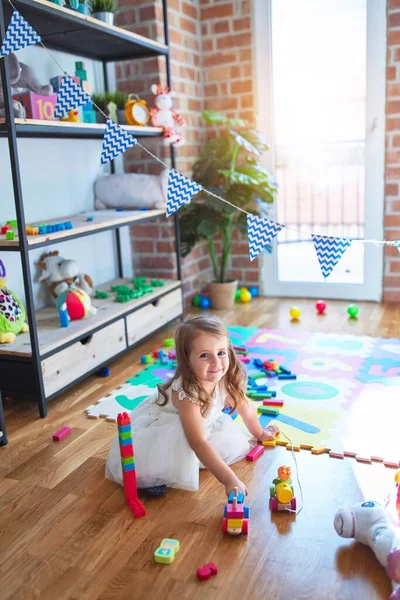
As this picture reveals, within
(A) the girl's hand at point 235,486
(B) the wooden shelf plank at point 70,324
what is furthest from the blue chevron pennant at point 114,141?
(A) the girl's hand at point 235,486

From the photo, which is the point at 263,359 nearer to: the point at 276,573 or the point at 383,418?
the point at 383,418

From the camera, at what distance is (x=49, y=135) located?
2881 millimetres

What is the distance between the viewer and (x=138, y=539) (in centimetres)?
156

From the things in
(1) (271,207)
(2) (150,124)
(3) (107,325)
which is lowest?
(3) (107,325)

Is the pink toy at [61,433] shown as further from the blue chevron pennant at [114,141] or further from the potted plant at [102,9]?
the potted plant at [102,9]

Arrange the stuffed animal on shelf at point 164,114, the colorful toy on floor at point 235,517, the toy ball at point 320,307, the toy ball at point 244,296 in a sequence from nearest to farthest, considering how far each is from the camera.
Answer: the colorful toy on floor at point 235,517, the stuffed animal on shelf at point 164,114, the toy ball at point 320,307, the toy ball at point 244,296

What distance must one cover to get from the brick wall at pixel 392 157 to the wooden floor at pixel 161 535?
2074 millimetres

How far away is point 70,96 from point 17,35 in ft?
1.24

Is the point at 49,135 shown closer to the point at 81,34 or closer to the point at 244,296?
the point at 81,34

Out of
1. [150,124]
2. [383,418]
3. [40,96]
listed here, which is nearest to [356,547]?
[383,418]

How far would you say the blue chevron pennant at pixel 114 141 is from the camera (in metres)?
2.44

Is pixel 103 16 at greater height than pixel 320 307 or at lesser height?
greater

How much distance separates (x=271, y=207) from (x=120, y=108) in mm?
1211

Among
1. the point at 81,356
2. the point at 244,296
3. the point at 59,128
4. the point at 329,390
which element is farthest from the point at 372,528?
the point at 244,296
